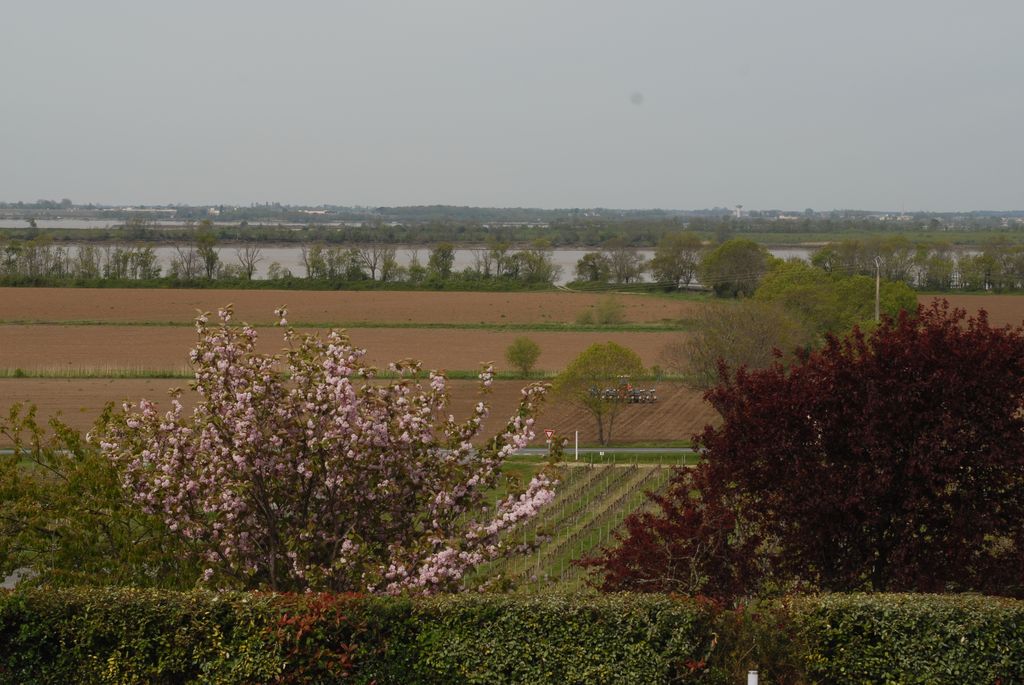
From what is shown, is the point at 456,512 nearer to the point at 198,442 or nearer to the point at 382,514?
the point at 382,514

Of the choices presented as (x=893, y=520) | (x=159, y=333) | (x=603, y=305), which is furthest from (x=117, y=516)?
(x=603, y=305)

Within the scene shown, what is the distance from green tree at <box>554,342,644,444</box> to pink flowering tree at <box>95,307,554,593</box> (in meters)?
25.0

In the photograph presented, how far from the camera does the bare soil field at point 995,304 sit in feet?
225

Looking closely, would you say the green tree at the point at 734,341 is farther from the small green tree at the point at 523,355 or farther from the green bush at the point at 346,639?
A: the green bush at the point at 346,639

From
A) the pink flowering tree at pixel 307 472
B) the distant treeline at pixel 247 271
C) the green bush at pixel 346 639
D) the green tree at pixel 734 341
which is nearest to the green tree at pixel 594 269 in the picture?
the distant treeline at pixel 247 271

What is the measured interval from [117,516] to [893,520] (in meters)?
8.62

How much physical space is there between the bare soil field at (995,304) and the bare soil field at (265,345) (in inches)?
839

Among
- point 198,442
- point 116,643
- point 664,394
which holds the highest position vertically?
point 198,442

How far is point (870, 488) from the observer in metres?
11.5

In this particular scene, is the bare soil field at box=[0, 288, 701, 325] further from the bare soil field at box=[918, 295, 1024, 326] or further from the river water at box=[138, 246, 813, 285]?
the river water at box=[138, 246, 813, 285]

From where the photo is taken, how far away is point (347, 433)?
11.3 metres

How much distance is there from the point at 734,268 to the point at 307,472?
79358 mm

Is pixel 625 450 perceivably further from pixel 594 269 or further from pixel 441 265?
pixel 594 269

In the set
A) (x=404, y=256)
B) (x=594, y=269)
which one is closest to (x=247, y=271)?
(x=594, y=269)
